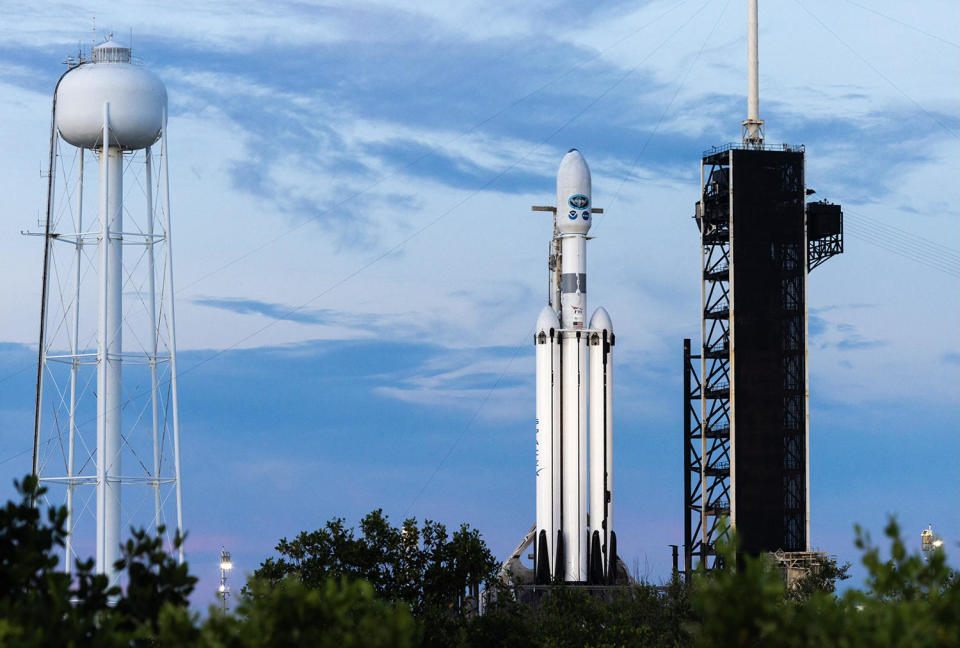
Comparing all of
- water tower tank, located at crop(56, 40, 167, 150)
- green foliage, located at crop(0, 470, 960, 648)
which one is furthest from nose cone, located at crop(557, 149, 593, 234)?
green foliage, located at crop(0, 470, 960, 648)

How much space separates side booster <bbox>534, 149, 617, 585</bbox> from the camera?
210 feet

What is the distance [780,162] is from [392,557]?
42.2m

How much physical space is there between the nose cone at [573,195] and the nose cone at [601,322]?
3794mm

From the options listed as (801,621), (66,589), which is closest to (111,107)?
(66,589)

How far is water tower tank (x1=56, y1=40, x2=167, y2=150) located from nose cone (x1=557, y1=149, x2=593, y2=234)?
717 inches

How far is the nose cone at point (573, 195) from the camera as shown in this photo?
65.3m

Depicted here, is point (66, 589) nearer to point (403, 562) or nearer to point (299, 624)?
point (299, 624)

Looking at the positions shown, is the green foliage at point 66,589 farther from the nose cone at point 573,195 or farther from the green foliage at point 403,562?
the nose cone at point 573,195

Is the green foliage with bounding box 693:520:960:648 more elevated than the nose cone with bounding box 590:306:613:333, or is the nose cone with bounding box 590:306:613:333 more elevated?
the nose cone with bounding box 590:306:613:333

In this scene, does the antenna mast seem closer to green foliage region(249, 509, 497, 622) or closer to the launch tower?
the launch tower

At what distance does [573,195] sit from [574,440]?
1102 cm

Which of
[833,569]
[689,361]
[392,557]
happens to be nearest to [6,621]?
[392,557]

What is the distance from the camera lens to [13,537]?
70.4 ft

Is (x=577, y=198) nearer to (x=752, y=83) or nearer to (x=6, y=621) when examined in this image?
(x=752, y=83)
